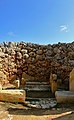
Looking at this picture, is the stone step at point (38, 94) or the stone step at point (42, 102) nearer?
the stone step at point (42, 102)

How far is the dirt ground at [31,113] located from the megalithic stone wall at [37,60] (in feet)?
16.7

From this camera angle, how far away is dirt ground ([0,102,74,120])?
20.0ft

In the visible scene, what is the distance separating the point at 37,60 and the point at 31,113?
23.8 ft

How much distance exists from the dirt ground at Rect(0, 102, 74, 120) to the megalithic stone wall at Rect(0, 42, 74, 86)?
16.7ft

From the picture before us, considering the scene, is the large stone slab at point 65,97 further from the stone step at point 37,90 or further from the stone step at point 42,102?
the stone step at point 37,90

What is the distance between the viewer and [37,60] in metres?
13.9

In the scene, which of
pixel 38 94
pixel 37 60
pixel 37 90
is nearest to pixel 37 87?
pixel 37 90

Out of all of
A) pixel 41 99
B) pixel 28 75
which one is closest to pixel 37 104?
pixel 41 99

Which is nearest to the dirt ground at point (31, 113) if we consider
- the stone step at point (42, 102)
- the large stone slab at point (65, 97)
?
the large stone slab at point (65, 97)

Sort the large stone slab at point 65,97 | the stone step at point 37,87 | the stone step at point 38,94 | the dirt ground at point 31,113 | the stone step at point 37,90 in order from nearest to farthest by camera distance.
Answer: the dirt ground at point 31,113 < the large stone slab at point 65,97 < the stone step at point 38,94 < the stone step at point 37,90 < the stone step at point 37,87

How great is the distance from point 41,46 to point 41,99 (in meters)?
6.25

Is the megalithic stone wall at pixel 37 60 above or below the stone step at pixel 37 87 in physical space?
above

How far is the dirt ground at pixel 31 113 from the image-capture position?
6102mm

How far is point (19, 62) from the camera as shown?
1385 centimetres
